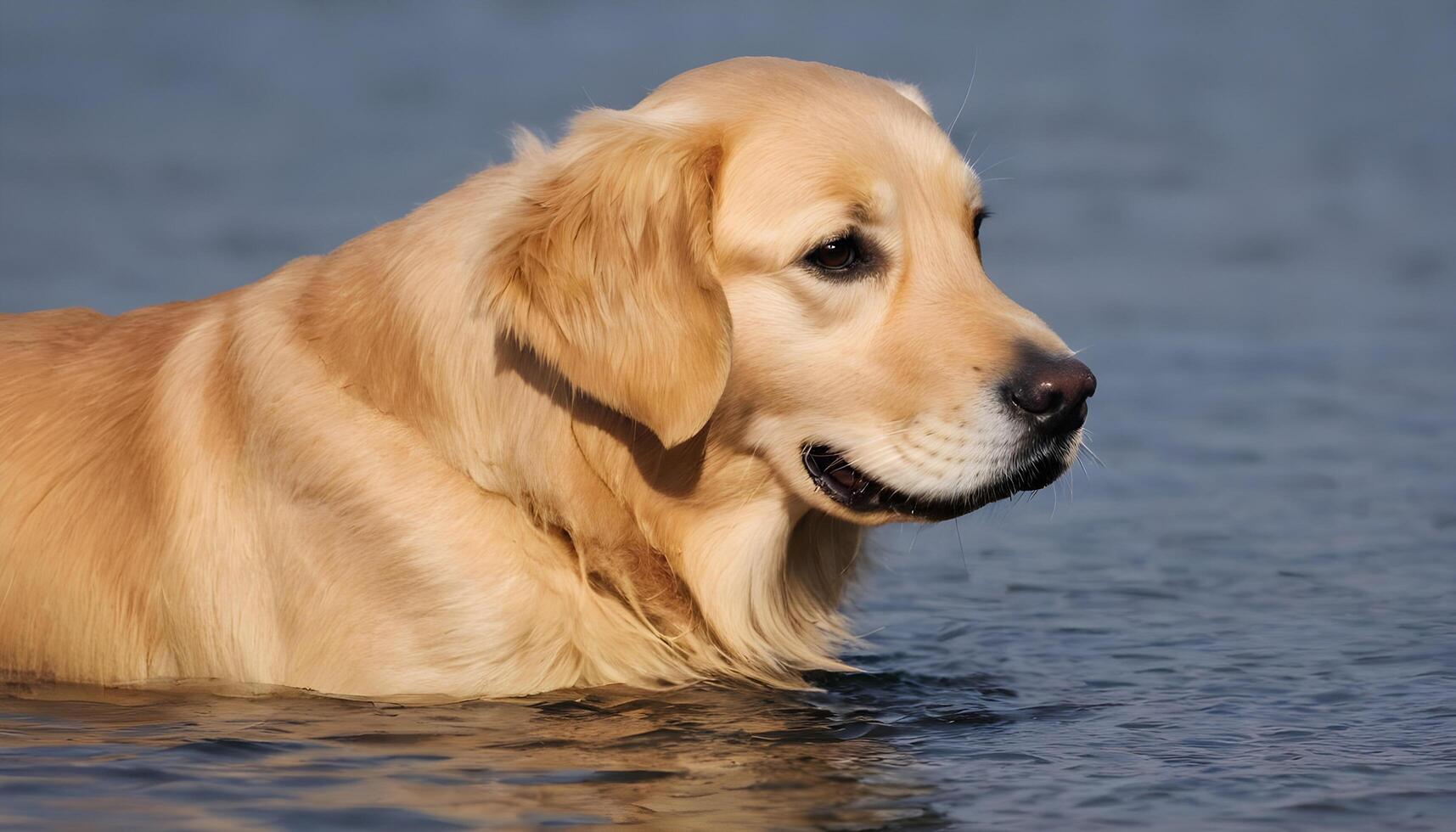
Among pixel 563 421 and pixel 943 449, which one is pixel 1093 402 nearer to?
pixel 943 449

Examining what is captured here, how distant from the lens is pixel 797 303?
4.67m

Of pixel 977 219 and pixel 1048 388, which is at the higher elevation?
pixel 977 219

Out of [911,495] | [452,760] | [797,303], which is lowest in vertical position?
[452,760]

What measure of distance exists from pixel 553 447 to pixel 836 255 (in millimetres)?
909

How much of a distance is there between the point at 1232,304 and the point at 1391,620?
A: 637 centimetres

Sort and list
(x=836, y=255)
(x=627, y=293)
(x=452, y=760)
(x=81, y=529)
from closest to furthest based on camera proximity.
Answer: (x=452, y=760), (x=627, y=293), (x=836, y=255), (x=81, y=529)

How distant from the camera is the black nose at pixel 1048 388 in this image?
4.47 metres

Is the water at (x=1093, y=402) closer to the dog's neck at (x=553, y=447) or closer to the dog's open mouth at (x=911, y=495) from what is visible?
the dog's neck at (x=553, y=447)

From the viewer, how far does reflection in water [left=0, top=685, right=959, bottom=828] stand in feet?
13.3

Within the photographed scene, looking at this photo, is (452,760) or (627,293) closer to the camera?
(452,760)

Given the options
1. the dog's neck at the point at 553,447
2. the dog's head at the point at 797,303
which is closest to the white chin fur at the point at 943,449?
the dog's head at the point at 797,303

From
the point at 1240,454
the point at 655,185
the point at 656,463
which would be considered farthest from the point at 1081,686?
the point at 1240,454

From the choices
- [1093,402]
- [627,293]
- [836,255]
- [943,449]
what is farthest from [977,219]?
[1093,402]

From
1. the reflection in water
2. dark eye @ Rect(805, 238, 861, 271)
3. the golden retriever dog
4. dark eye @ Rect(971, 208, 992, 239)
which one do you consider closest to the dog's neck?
the golden retriever dog
